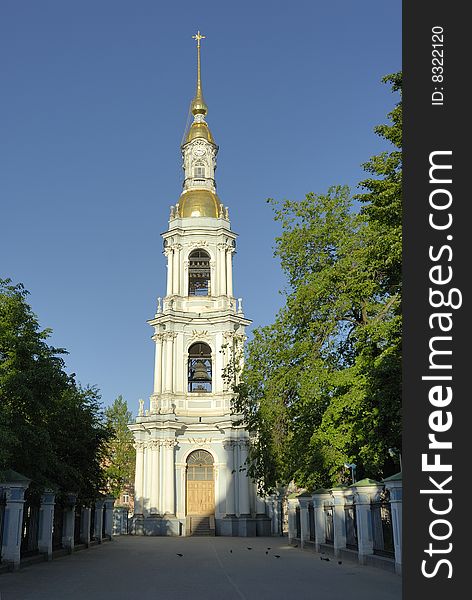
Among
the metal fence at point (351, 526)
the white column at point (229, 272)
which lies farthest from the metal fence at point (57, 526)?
the white column at point (229, 272)

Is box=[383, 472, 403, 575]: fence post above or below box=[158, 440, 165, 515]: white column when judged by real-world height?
below

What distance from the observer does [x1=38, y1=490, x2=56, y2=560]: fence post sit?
22859 millimetres

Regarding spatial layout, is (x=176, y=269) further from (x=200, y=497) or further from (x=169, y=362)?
(x=200, y=497)

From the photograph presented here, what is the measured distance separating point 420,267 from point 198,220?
144 ft

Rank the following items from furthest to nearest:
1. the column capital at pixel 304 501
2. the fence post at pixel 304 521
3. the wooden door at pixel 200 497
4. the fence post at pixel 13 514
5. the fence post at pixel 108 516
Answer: the wooden door at pixel 200 497 → the fence post at pixel 108 516 → the fence post at pixel 304 521 → the column capital at pixel 304 501 → the fence post at pixel 13 514

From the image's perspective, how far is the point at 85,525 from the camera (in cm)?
3100

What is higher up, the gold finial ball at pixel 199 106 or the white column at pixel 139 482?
the gold finial ball at pixel 199 106

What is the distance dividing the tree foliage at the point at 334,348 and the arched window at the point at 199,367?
21172 millimetres

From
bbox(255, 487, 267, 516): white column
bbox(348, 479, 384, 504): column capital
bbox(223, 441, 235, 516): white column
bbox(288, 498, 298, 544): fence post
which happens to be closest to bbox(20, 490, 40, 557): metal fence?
bbox(348, 479, 384, 504): column capital

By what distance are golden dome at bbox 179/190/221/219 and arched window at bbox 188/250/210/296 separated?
10.2ft

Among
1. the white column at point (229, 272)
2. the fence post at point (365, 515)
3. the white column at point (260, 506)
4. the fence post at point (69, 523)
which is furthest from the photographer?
the white column at point (229, 272)

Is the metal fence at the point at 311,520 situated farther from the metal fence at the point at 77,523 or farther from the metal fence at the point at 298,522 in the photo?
the metal fence at the point at 77,523

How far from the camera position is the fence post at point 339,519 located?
71.8 ft

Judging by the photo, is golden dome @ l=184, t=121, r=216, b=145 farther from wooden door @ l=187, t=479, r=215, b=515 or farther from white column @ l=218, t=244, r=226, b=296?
wooden door @ l=187, t=479, r=215, b=515
